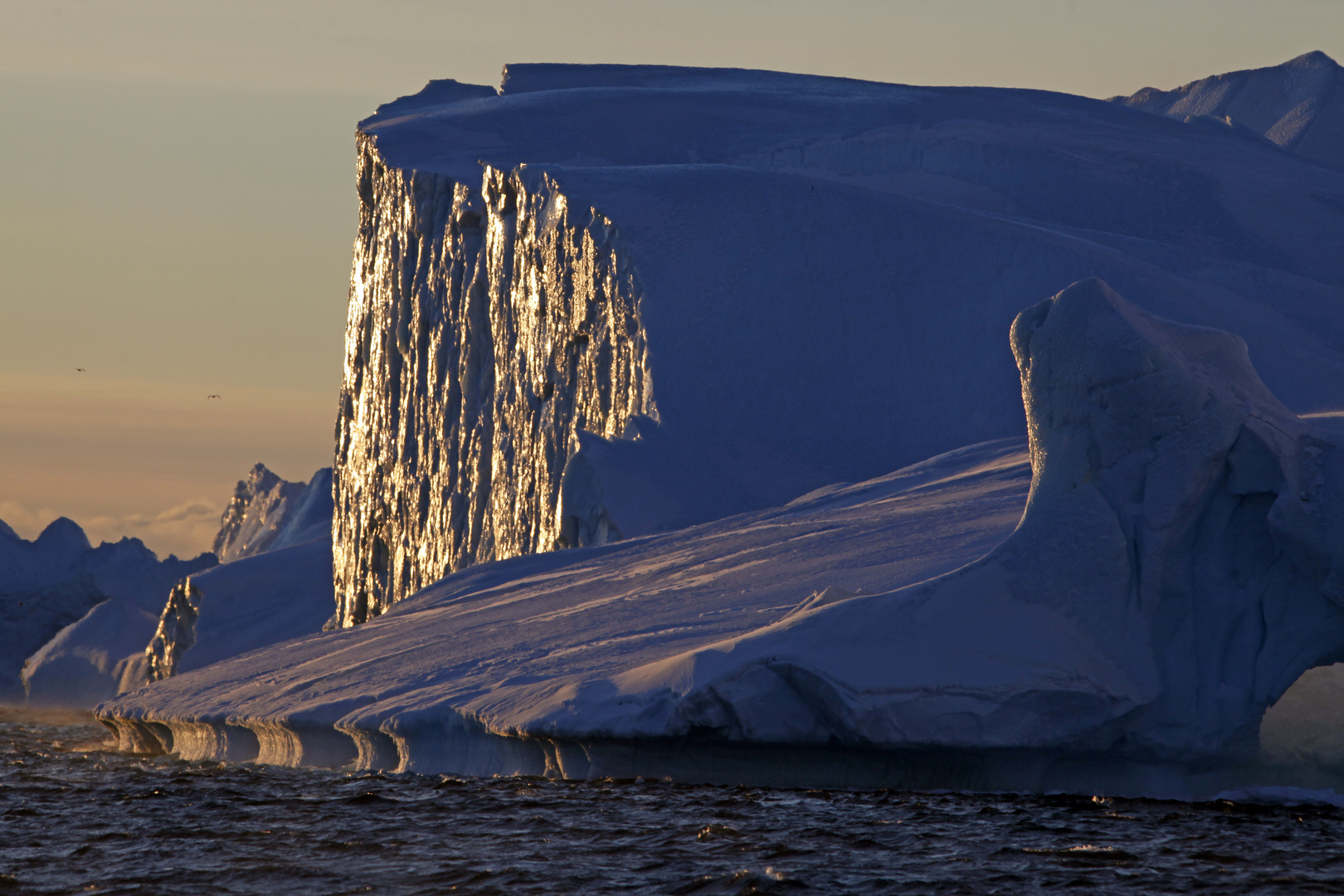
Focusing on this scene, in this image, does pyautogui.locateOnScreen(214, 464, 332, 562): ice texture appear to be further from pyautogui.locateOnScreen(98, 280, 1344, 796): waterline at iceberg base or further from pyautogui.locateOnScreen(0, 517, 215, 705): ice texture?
pyautogui.locateOnScreen(98, 280, 1344, 796): waterline at iceberg base

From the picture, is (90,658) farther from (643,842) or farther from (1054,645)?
(643,842)

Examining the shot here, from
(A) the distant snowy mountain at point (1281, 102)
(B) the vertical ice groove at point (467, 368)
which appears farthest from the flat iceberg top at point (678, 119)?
(A) the distant snowy mountain at point (1281, 102)

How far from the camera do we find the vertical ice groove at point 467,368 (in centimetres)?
2573

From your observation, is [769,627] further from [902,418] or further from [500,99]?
[500,99]

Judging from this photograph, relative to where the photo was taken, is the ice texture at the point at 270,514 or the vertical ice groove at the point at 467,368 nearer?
the vertical ice groove at the point at 467,368

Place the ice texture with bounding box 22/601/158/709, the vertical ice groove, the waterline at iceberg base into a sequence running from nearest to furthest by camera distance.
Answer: the waterline at iceberg base, the vertical ice groove, the ice texture with bounding box 22/601/158/709

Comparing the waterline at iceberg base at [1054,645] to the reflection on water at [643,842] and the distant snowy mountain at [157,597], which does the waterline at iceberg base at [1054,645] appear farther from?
the distant snowy mountain at [157,597]

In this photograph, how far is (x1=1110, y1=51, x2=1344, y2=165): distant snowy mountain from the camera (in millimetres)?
44781

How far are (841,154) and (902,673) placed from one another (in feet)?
77.4

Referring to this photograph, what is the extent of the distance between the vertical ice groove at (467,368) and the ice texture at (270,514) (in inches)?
342

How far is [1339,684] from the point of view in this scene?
12.3 m

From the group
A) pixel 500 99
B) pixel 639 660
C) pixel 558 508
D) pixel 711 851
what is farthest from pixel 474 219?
pixel 711 851

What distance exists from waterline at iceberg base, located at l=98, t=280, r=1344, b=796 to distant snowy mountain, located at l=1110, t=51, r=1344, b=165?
31008 millimetres

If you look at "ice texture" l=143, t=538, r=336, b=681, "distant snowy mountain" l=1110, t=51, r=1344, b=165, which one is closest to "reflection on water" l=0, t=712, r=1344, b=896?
"ice texture" l=143, t=538, r=336, b=681
